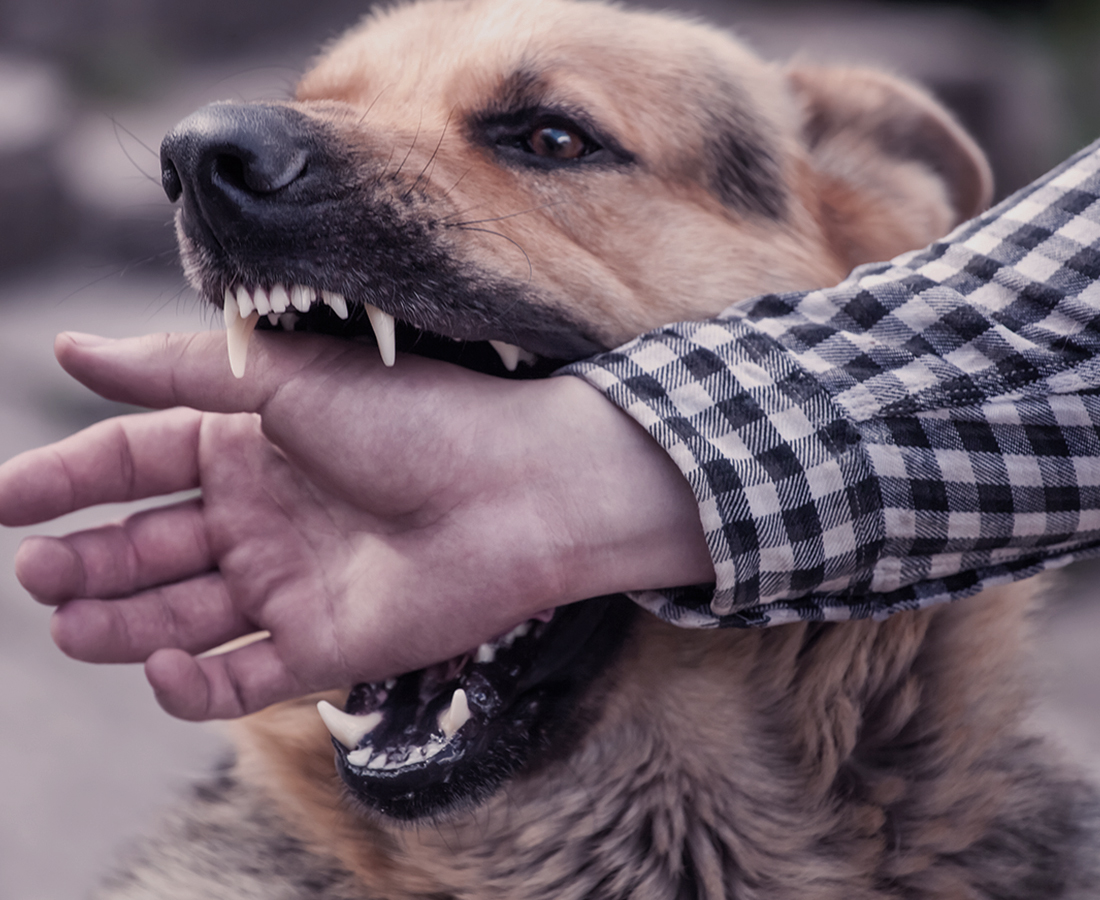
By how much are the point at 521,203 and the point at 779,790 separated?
3.01 ft

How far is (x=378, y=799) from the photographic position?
4.01ft

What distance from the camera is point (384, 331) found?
3.70ft

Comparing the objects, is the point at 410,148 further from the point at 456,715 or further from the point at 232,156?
the point at 456,715

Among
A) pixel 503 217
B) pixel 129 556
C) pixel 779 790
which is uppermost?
pixel 503 217

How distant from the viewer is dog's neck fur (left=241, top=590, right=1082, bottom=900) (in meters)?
1.21

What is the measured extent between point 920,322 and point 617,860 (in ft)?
2.67

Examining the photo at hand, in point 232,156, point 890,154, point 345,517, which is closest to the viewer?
point 232,156

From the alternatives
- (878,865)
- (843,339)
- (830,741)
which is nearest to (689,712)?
(830,741)

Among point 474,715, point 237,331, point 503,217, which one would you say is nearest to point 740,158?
point 503,217

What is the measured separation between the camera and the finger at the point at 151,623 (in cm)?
136

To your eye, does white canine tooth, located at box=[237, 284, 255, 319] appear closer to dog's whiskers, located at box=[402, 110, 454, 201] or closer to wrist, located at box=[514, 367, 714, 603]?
dog's whiskers, located at box=[402, 110, 454, 201]

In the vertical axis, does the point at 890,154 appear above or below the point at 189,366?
above

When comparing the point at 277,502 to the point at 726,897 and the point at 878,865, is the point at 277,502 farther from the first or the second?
the point at 878,865

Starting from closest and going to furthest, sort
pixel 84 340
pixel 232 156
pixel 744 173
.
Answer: pixel 232 156 < pixel 84 340 < pixel 744 173
